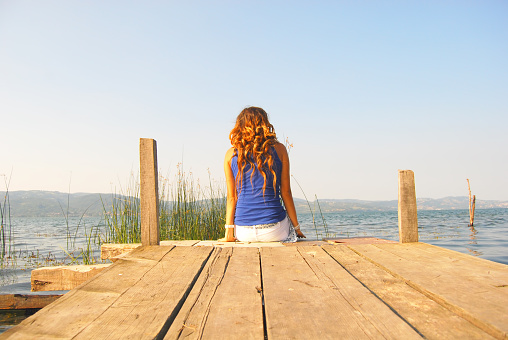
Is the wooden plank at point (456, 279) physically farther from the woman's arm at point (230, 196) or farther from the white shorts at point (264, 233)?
the woman's arm at point (230, 196)

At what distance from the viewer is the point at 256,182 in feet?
9.82

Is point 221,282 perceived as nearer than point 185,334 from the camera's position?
No

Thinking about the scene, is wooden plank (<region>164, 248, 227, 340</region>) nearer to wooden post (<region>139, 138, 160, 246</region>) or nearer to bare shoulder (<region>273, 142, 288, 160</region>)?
wooden post (<region>139, 138, 160, 246</region>)

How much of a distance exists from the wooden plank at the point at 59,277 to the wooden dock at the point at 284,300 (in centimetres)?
67

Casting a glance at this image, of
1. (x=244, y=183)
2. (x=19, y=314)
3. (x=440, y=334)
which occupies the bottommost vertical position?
(x=19, y=314)

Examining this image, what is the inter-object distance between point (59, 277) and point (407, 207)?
242cm

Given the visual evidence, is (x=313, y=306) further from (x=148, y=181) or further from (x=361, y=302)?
(x=148, y=181)

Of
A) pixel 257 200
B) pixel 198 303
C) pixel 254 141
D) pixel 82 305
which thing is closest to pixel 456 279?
pixel 198 303

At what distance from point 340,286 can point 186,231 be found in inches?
129

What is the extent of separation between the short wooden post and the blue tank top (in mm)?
886

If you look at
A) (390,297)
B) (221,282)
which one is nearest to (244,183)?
(221,282)

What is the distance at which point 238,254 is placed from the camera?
230 centimetres

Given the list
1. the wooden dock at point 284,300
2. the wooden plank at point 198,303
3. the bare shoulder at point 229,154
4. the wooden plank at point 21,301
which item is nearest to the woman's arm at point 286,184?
the bare shoulder at point 229,154

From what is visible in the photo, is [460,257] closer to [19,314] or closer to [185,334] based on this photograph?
[185,334]
